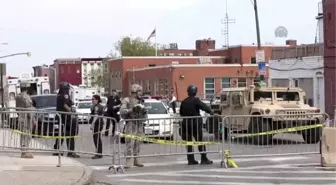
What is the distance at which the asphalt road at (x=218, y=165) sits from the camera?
11.4 meters

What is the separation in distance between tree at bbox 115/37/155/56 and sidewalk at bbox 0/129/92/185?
83707 mm

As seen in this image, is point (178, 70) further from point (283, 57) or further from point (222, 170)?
point (222, 170)

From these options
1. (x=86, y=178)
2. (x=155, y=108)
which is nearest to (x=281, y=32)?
(x=155, y=108)

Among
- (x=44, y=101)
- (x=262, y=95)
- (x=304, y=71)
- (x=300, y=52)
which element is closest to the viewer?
(x=262, y=95)

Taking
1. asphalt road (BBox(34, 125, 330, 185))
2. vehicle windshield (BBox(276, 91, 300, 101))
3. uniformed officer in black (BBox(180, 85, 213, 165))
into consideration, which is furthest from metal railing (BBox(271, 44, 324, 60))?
uniformed officer in black (BBox(180, 85, 213, 165))

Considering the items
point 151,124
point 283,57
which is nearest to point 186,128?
point 151,124

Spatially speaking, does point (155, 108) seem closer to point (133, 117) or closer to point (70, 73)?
point (133, 117)

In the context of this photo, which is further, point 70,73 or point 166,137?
point 70,73

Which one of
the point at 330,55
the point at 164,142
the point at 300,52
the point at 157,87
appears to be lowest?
the point at 164,142

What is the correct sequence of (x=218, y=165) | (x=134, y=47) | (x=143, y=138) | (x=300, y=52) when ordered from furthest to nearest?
1. (x=134, y=47)
2. (x=300, y=52)
3. (x=218, y=165)
4. (x=143, y=138)

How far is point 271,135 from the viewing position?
15.4m

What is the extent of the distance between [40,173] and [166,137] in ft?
13.6

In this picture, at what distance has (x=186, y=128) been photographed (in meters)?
13.8

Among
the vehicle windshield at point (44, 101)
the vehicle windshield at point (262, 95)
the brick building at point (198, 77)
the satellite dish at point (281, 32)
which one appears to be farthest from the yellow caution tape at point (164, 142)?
the brick building at point (198, 77)
